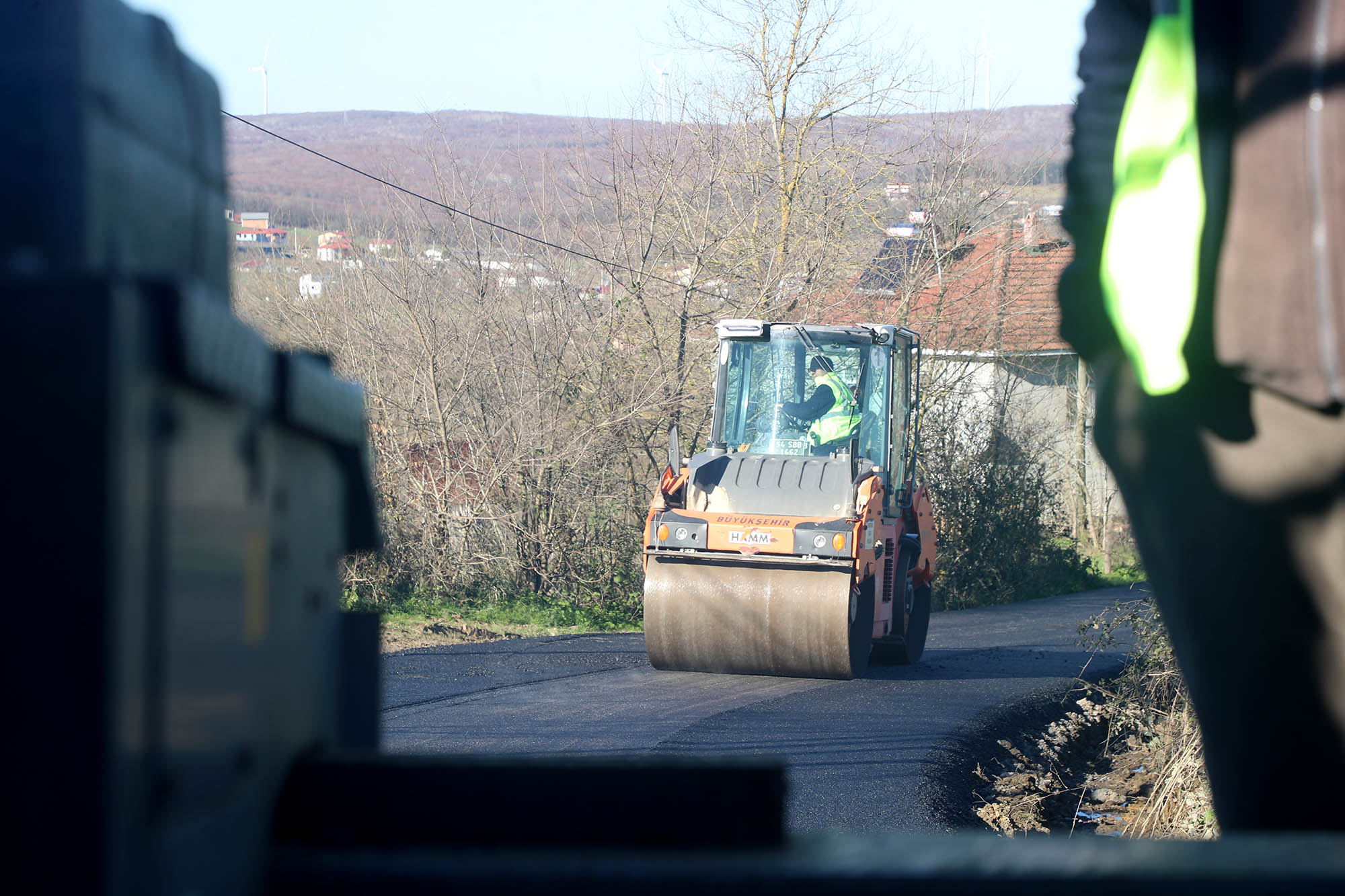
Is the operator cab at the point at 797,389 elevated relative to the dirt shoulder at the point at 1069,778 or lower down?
elevated

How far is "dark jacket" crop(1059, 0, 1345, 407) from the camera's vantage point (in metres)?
1.24

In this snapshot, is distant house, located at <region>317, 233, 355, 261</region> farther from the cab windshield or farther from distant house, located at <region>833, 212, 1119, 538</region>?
distant house, located at <region>833, 212, 1119, 538</region>

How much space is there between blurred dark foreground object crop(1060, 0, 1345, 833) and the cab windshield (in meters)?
9.51

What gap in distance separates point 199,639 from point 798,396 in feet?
34.4

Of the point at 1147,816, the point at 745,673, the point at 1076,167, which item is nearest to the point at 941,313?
the point at 745,673

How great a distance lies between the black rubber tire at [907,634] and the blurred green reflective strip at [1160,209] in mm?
9904

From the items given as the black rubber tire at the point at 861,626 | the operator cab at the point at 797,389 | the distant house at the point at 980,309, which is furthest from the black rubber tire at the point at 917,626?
the distant house at the point at 980,309

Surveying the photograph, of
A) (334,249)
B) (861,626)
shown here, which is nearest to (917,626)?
(861,626)

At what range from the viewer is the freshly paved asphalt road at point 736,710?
281 inches

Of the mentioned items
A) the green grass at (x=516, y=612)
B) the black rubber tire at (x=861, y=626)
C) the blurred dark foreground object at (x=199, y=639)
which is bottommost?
the green grass at (x=516, y=612)

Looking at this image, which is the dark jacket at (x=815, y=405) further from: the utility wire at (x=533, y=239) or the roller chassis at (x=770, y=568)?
the utility wire at (x=533, y=239)

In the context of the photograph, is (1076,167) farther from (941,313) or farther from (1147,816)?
(941,313)

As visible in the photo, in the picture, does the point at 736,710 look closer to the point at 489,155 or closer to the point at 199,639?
the point at 199,639

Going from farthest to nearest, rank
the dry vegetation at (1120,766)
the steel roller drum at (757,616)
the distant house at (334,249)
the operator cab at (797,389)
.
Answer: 1. the distant house at (334,249)
2. the operator cab at (797,389)
3. the steel roller drum at (757,616)
4. the dry vegetation at (1120,766)
